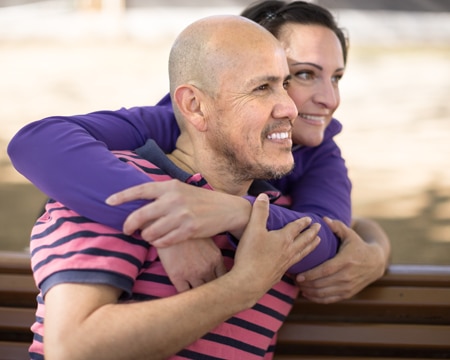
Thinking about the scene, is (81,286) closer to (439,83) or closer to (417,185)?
(417,185)

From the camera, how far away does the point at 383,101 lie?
928cm

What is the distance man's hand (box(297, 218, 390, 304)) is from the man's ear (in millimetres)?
489

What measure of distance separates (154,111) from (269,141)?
17.7 inches

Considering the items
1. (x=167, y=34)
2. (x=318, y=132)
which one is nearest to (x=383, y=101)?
(x=167, y=34)

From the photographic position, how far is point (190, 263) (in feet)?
6.13

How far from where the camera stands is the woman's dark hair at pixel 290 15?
2680 millimetres

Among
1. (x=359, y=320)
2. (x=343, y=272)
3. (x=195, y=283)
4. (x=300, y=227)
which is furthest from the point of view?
(x=359, y=320)

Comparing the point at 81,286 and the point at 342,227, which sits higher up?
the point at 81,286

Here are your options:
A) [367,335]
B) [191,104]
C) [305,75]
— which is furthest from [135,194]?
[305,75]

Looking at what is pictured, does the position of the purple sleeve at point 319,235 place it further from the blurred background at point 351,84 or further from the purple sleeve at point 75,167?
the blurred background at point 351,84

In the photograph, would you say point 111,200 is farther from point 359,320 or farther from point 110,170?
point 359,320

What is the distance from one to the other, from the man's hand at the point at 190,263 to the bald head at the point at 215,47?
1.60ft

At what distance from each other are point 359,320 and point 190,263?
2.47 feet

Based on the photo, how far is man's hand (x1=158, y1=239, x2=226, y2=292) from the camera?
6.06 ft
